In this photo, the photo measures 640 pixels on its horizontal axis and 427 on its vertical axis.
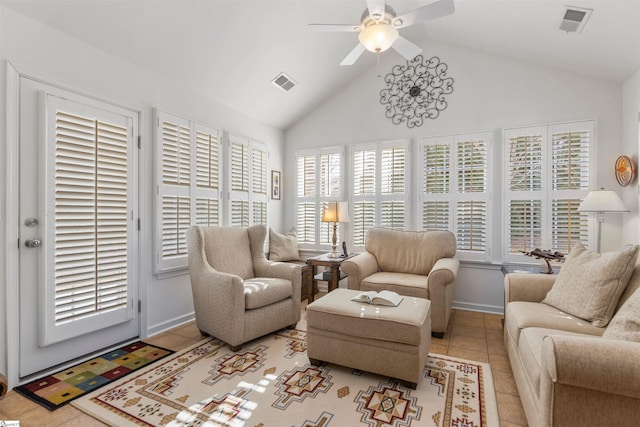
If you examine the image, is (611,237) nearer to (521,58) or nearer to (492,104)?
(492,104)

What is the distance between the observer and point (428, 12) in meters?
2.09

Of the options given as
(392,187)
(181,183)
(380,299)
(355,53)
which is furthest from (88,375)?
(392,187)

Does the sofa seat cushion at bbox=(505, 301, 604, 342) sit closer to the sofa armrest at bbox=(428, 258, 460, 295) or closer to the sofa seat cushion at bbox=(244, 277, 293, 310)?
the sofa armrest at bbox=(428, 258, 460, 295)

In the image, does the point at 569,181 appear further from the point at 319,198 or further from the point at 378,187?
the point at 319,198

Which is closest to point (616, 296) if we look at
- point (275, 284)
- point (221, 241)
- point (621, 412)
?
point (621, 412)

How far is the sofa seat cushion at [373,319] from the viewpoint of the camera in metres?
2.10

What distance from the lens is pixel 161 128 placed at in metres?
3.14

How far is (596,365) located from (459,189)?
288 centimetres

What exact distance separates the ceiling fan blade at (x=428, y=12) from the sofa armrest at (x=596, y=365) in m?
1.95

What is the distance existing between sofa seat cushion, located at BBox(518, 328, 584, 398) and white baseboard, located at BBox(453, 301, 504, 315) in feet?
6.46

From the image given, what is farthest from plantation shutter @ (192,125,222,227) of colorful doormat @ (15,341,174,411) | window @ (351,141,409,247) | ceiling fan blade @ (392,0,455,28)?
ceiling fan blade @ (392,0,455,28)

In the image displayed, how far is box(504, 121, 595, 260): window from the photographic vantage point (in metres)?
3.33

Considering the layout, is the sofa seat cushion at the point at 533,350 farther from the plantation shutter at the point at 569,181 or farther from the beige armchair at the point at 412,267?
the plantation shutter at the point at 569,181

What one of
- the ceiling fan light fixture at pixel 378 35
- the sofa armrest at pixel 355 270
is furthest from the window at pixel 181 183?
the ceiling fan light fixture at pixel 378 35
